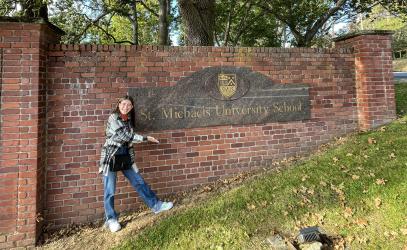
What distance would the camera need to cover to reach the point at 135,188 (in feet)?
13.5

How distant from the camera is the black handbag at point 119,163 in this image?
389 cm

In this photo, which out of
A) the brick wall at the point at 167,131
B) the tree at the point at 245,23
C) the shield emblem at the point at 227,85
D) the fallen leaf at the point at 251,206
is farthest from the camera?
the tree at the point at 245,23

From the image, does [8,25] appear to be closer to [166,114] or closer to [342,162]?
[166,114]

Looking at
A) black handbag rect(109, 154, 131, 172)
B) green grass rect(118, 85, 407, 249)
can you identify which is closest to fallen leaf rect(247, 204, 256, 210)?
green grass rect(118, 85, 407, 249)

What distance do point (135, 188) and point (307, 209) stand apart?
2207 mm

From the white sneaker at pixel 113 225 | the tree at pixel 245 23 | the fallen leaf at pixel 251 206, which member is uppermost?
the tree at pixel 245 23

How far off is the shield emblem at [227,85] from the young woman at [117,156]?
159cm

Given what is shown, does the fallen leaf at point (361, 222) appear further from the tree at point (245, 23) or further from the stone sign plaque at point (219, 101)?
the tree at point (245, 23)

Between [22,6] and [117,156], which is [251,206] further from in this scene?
[22,6]

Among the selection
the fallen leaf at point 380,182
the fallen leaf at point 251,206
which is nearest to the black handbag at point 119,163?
the fallen leaf at point 251,206

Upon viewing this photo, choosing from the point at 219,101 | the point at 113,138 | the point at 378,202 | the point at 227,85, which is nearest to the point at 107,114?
the point at 113,138

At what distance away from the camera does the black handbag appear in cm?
389

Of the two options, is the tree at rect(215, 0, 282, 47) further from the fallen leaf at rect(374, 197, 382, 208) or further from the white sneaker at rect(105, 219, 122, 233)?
the white sneaker at rect(105, 219, 122, 233)

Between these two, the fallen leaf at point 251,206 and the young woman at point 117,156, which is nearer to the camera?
the young woman at point 117,156
